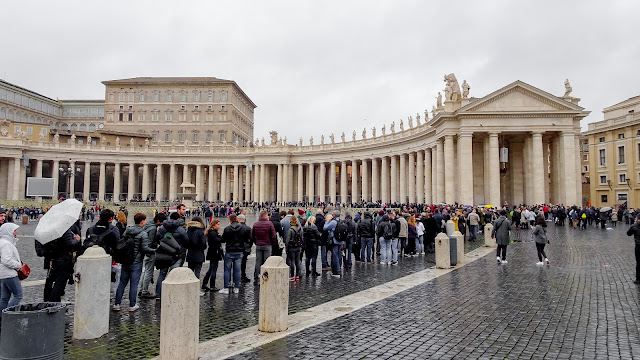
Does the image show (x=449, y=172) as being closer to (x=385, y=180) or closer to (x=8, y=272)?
(x=385, y=180)

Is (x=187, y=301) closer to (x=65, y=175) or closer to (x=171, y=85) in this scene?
(x=65, y=175)

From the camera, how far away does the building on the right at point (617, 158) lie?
4891 centimetres

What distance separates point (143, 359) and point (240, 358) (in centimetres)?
141

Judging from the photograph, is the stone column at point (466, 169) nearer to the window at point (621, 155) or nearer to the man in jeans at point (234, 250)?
the window at point (621, 155)

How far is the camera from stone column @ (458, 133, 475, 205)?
39.4 meters

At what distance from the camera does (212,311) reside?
862 cm

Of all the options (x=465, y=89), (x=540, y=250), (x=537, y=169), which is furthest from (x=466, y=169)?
(x=540, y=250)

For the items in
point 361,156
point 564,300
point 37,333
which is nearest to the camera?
point 37,333

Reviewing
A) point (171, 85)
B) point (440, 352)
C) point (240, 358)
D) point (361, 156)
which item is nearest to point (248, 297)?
point (240, 358)

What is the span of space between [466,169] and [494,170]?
9.25 ft

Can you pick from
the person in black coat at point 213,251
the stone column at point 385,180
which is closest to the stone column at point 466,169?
the stone column at point 385,180

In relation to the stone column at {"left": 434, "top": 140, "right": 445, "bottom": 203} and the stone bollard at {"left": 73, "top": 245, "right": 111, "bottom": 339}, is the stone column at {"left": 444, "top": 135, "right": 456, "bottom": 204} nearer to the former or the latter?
the stone column at {"left": 434, "top": 140, "right": 445, "bottom": 203}

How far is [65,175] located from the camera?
74.8m

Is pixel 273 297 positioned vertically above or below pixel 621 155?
below
